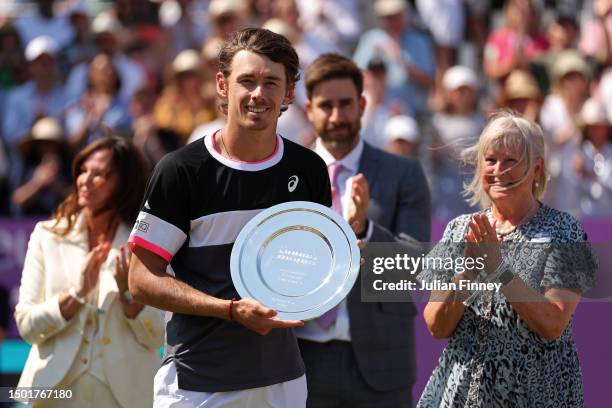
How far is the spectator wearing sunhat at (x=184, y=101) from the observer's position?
9789 millimetres

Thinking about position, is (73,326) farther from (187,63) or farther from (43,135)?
(187,63)

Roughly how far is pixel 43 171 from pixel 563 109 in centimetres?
444

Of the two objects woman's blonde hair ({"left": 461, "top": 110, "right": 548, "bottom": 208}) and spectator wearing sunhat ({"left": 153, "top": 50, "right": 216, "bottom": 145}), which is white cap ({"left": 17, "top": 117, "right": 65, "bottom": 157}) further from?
woman's blonde hair ({"left": 461, "top": 110, "right": 548, "bottom": 208})

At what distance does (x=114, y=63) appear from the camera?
10.7 metres

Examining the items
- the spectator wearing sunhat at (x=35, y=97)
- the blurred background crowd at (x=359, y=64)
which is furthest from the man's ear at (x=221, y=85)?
the spectator wearing sunhat at (x=35, y=97)

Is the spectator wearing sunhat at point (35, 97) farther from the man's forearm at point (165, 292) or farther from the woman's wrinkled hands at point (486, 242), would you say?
the woman's wrinkled hands at point (486, 242)

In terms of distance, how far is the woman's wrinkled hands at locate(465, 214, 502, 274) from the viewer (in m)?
3.79

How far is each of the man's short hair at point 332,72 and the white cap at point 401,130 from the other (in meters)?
3.46

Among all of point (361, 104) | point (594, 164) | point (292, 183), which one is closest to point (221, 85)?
point (292, 183)

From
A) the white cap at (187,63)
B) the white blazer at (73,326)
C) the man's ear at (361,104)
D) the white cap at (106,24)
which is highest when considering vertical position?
the white cap at (106,24)

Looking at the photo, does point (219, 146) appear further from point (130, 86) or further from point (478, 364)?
point (130, 86)

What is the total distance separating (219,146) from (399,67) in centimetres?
639

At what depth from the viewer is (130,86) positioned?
1050cm

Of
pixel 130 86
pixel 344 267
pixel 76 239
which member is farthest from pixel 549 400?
pixel 130 86
